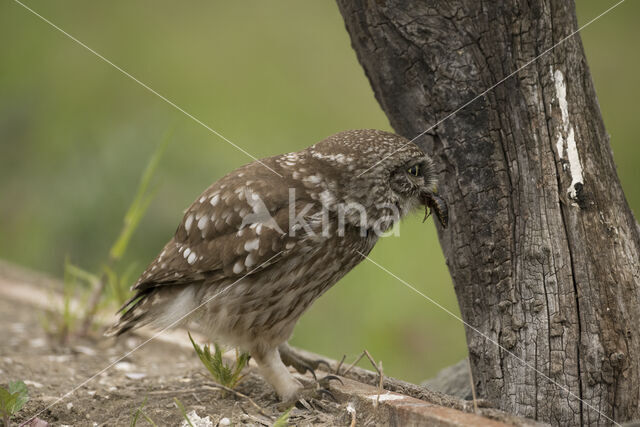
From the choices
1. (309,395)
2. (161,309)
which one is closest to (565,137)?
(309,395)

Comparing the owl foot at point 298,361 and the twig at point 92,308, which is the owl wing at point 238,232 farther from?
the twig at point 92,308

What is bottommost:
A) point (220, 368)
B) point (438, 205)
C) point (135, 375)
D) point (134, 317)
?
point (135, 375)

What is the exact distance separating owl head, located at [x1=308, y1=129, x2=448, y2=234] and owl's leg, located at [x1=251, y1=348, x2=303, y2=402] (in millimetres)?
648

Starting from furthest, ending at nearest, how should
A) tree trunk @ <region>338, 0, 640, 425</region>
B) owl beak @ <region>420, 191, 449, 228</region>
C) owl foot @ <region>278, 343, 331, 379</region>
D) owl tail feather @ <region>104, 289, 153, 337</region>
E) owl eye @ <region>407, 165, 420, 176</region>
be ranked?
owl foot @ <region>278, 343, 331, 379</region> < owl tail feather @ <region>104, 289, 153, 337</region> < owl eye @ <region>407, 165, 420, 176</region> < owl beak @ <region>420, 191, 449, 228</region> < tree trunk @ <region>338, 0, 640, 425</region>

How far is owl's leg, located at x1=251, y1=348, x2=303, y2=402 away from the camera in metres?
2.66

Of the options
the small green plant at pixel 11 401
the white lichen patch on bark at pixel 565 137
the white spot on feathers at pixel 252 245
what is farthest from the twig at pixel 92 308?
the white lichen patch on bark at pixel 565 137

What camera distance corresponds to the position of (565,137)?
226cm

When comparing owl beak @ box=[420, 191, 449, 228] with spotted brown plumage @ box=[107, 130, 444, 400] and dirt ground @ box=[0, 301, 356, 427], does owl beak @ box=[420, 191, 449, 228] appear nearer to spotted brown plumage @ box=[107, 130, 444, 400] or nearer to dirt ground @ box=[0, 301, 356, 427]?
spotted brown plumage @ box=[107, 130, 444, 400]

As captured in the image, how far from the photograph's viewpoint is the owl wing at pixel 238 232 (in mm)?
2525

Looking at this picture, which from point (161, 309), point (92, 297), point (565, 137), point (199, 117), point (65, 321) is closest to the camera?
point (565, 137)

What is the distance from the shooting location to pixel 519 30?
88.3 inches

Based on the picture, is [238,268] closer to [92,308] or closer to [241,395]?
[241,395]

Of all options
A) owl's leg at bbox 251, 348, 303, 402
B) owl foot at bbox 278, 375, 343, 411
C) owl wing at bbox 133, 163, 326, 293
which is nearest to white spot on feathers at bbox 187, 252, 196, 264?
owl wing at bbox 133, 163, 326, 293

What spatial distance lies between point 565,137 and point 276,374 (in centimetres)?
141
